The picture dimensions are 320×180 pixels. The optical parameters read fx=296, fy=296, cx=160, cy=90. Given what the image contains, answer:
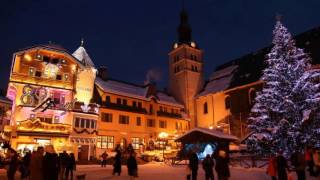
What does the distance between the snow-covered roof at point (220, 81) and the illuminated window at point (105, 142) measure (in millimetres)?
19975

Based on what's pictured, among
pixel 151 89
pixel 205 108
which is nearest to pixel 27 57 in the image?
pixel 151 89

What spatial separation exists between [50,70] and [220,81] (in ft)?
96.4

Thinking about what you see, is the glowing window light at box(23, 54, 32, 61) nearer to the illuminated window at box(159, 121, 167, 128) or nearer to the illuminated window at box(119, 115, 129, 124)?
the illuminated window at box(119, 115, 129, 124)

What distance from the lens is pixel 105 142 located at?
42.7 m

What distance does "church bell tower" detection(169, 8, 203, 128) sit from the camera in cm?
5779

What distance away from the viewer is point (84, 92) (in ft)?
141

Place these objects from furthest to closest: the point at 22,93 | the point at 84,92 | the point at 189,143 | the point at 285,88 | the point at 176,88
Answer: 1. the point at 176,88
2. the point at 84,92
3. the point at 22,93
4. the point at 189,143
5. the point at 285,88

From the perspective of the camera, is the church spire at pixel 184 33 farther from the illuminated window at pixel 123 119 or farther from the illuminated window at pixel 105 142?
the illuminated window at pixel 105 142

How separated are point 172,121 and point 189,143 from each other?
21.8 metres

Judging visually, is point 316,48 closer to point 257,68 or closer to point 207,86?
point 257,68

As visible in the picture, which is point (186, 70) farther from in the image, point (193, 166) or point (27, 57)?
point (193, 166)

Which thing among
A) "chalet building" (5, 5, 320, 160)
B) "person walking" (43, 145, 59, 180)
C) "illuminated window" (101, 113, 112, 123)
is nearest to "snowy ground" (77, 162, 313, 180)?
"person walking" (43, 145, 59, 180)

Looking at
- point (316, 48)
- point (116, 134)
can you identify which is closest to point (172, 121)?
point (116, 134)

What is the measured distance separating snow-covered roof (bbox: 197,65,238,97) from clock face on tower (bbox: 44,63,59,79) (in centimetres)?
2651
